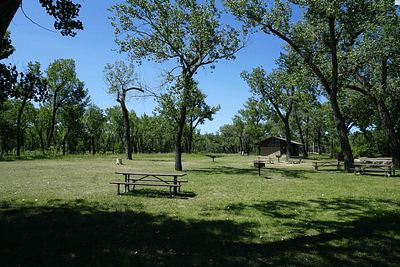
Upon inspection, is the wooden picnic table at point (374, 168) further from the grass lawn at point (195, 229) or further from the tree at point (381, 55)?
the grass lawn at point (195, 229)

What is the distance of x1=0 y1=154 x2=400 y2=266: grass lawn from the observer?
13.5 feet

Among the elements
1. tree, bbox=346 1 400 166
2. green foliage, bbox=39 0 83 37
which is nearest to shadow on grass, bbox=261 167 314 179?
tree, bbox=346 1 400 166

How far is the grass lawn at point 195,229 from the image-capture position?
4125 mm

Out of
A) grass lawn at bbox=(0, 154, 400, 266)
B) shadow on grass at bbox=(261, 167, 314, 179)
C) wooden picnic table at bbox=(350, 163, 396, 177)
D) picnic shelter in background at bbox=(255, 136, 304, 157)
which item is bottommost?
A: shadow on grass at bbox=(261, 167, 314, 179)

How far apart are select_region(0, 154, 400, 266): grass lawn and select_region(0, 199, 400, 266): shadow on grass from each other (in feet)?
0.06

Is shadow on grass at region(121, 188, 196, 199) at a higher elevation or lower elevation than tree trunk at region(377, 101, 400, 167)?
lower

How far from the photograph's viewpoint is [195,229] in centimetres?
557

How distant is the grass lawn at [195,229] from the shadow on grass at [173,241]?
0.02m

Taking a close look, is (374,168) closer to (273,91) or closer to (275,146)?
(273,91)

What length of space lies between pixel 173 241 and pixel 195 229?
2.73 ft

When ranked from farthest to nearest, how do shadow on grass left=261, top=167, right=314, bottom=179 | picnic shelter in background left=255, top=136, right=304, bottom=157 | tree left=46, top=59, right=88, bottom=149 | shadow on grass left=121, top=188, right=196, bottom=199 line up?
1. picnic shelter in background left=255, top=136, right=304, bottom=157
2. tree left=46, top=59, right=88, bottom=149
3. shadow on grass left=261, top=167, right=314, bottom=179
4. shadow on grass left=121, top=188, right=196, bottom=199

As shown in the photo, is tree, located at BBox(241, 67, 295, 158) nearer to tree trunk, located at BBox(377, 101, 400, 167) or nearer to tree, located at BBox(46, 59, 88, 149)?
tree trunk, located at BBox(377, 101, 400, 167)

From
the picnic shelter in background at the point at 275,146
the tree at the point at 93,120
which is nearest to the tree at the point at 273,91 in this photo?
the picnic shelter in background at the point at 275,146

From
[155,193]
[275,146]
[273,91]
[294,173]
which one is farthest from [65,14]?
[275,146]
